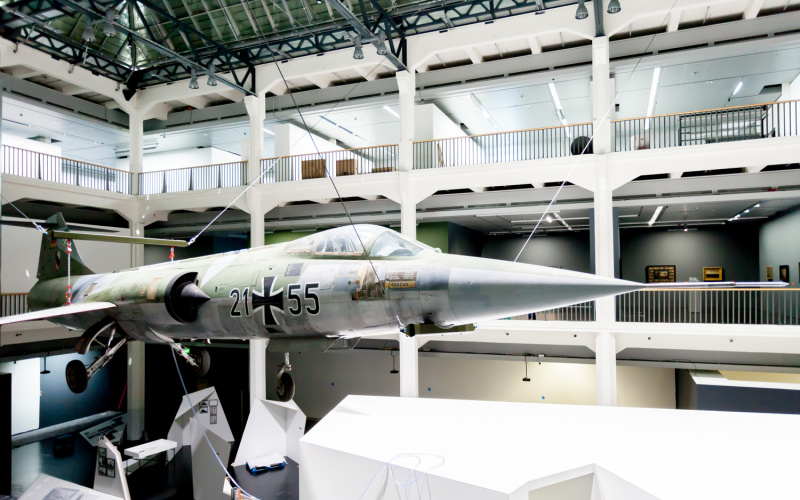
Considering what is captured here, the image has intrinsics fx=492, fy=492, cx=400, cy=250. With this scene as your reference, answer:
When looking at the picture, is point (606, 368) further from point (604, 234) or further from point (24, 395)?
point (24, 395)

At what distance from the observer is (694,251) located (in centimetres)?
2197

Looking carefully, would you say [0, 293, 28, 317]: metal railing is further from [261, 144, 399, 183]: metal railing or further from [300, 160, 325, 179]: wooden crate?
[300, 160, 325, 179]: wooden crate

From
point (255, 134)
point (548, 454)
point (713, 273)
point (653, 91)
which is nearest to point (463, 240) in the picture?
point (653, 91)

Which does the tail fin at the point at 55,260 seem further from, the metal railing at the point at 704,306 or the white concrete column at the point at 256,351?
the metal railing at the point at 704,306

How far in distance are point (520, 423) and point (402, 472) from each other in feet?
8.04

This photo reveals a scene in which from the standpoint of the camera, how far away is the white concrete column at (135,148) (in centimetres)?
1891

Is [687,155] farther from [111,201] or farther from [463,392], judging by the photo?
[111,201]

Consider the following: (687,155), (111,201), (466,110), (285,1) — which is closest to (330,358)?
(111,201)

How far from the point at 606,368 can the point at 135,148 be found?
18.3 meters

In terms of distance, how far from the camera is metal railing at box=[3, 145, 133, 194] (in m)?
19.1

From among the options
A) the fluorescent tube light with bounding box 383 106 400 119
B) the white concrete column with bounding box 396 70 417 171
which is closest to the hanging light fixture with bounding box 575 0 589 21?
the white concrete column with bounding box 396 70 417 171

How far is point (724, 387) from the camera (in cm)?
1172

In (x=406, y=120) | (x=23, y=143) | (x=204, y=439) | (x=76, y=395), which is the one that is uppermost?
(x=23, y=143)

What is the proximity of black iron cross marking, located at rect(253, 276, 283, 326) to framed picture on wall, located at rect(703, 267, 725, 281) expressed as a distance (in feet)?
68.8
